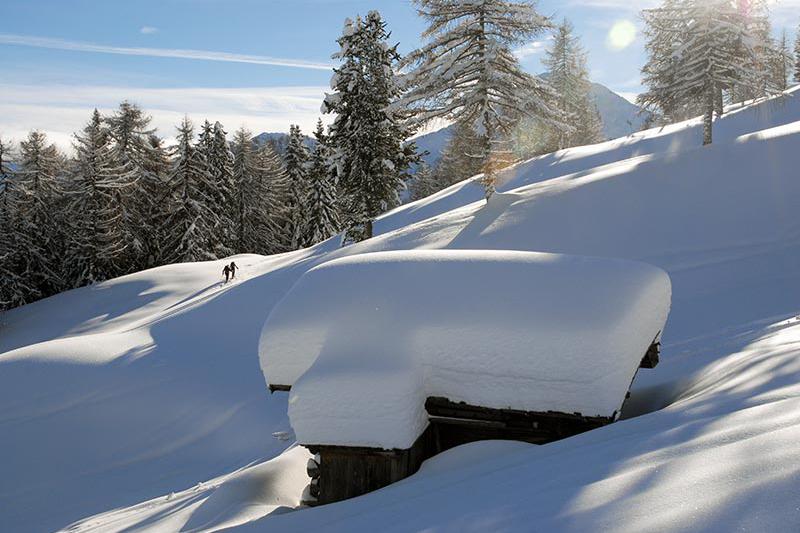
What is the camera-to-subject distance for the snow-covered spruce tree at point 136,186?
3800cm

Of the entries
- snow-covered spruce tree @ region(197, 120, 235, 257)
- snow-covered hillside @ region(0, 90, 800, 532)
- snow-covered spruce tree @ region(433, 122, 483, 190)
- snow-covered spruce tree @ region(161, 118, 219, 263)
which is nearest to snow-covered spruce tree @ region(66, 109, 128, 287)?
snow-covered spruce tree @ region(161, 118, 219, 263)

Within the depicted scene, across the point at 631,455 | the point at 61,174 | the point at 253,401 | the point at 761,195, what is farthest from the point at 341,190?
the point at 61,174

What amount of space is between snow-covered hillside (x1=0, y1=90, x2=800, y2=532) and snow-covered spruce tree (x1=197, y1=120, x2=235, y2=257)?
13677mm

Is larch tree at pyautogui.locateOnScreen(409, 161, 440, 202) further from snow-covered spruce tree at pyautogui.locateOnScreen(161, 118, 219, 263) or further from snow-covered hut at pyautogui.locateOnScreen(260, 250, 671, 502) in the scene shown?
snow-covered hut at pyautogui.locateOnScreen(260, 250, 671, 502)

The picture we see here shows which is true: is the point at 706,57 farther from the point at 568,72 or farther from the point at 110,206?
the point at 110,206

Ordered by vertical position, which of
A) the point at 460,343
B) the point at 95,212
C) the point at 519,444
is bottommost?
the point at 519,444

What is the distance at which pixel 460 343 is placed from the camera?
595 cm

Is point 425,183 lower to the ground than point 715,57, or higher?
lower

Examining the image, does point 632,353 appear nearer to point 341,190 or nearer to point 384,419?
point 384,419

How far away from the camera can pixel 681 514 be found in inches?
110

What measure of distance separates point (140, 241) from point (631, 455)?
40385mm

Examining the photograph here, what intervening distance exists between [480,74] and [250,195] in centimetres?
3240

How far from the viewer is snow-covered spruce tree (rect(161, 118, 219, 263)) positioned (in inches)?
1491

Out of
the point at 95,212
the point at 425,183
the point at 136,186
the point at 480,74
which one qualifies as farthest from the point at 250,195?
the point at 480,74
